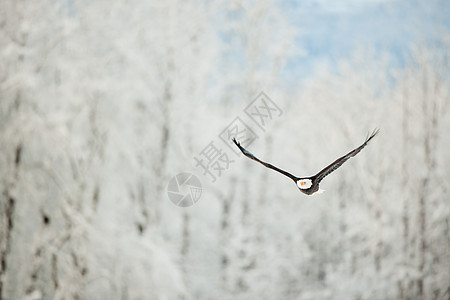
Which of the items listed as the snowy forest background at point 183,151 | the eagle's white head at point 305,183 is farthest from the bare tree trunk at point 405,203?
the eagle's white head at point 305,183

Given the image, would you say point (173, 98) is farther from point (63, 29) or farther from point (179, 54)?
point (63, 29)

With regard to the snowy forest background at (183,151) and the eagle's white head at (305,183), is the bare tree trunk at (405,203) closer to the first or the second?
the snowy forest background at (183,151)

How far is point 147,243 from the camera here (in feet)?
15.4

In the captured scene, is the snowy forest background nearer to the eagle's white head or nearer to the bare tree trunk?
the bare tree trunk

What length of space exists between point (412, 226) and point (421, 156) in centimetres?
136

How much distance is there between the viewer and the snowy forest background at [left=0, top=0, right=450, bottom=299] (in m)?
4.93

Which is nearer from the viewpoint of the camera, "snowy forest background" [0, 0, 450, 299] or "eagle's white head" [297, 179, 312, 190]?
"eagle's white head" [297, 179, 312, 190]

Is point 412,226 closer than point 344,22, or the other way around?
point 412,226

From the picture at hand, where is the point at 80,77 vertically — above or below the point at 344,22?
above

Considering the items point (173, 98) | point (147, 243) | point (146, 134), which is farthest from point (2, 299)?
point (173, 98)

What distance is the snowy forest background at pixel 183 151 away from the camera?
16.2 ft

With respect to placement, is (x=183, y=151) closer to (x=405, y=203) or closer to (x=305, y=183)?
(x=405, y=203)

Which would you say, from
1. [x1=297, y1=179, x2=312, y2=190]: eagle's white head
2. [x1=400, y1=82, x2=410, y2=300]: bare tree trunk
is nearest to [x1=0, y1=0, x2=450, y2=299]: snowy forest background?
[x1=400, y1=82, x2=410, y2=300]: bare tree trunk

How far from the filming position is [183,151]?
5.95m
